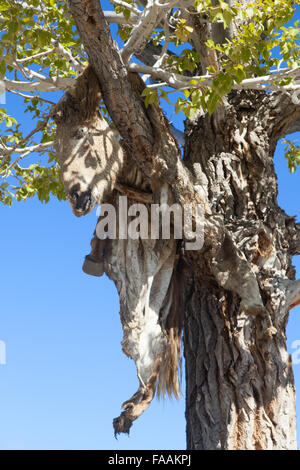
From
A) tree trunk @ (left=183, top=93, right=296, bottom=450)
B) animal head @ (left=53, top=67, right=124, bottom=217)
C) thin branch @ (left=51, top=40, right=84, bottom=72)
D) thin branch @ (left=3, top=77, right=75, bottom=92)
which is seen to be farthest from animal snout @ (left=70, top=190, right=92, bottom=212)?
thin branch @ (left=51, top=40, right=84, bottom=72)

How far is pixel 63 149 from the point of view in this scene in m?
4.26

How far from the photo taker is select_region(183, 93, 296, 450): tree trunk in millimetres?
4207

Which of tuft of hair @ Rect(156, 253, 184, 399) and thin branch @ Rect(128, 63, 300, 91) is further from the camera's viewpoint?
tuft of hair @ Rect(156, 253, 184, 399)

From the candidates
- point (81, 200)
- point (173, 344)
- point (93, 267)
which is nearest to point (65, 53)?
point (81, 200)

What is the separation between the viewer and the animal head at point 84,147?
162 inches

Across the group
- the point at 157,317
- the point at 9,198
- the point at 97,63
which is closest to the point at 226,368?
the point at 157,317

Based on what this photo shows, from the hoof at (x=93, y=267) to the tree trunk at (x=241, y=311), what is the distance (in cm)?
80

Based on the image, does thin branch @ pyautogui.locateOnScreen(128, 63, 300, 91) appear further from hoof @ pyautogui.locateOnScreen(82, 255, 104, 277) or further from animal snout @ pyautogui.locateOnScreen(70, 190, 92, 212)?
hoof @ pyautogui.locateOnScreen(82, 255, 104, 277)

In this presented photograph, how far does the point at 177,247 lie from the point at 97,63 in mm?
1767

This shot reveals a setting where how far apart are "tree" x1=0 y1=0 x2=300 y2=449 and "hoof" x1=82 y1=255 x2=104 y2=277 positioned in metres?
0.09

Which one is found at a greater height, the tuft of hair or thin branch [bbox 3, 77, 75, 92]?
thin branch [bbox 3, 77, 75, 92]

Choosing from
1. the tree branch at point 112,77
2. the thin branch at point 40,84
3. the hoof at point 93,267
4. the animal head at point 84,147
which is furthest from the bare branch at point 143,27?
the hoof at point 93,267

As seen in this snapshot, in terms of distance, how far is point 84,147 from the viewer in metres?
4.23
